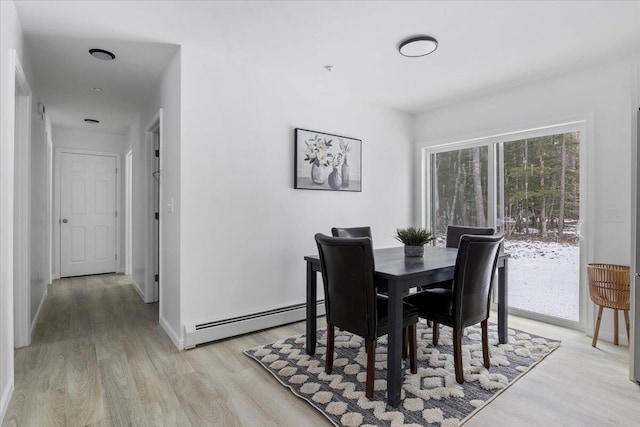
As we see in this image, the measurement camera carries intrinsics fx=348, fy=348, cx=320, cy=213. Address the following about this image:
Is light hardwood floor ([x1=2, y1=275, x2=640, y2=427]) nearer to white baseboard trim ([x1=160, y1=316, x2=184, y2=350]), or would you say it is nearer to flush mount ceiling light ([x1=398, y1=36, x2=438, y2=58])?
white baseboard trim ([x1=160, y1=316, x2=184, y2=350])

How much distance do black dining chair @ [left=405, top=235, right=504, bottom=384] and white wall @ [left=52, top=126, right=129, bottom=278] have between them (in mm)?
5335

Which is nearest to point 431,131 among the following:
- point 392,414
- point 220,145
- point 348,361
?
point 220,145

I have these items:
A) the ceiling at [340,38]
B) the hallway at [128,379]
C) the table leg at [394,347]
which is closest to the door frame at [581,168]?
the ceiling at [340,38]

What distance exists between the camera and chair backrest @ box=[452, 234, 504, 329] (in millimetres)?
2086

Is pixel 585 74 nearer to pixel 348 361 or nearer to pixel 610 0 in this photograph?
pixel 610 0

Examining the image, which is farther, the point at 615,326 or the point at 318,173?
the point at 318,173

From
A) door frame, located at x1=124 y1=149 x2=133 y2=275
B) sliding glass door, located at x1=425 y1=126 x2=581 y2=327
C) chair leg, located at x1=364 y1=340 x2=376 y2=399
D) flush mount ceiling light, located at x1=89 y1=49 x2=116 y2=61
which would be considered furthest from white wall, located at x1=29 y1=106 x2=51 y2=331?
sliding glass door, located at x1=425 y1=126 x2=581 y2=327

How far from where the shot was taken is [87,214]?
5707mm

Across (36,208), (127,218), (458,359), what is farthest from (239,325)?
(127,218)

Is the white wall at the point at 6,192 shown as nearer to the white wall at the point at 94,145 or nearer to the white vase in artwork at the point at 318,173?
the white vase in artwork at the point at 318,173

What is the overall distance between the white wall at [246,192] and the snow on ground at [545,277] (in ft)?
5.86

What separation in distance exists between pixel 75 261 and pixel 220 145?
4306mm

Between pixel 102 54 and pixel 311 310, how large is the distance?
2.66 metres

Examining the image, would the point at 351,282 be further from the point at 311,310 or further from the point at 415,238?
the point at 415,238
